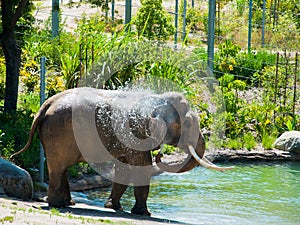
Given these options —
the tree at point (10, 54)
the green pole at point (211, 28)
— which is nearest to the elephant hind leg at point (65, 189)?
the tree at point (10, 54)

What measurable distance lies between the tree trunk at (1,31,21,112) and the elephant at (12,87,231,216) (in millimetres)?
4811

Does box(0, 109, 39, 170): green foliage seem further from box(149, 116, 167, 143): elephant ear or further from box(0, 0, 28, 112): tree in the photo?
box(149, 116, 167, 143): elephant ear

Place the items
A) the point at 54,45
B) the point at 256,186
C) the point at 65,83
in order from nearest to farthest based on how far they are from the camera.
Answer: the point at 256,186 < the point at 65,83 < the point at 54,45

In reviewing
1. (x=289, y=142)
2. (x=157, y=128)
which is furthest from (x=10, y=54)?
(x=289, y=142)

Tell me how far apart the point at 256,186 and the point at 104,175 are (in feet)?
9.39

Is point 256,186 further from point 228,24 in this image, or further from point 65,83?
point 228,24

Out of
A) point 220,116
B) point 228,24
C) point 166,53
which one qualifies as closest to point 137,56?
point 166,53

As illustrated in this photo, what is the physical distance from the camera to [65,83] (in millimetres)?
16203

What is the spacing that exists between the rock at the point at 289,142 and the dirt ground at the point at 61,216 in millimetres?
7994

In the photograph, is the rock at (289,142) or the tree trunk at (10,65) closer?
the tree trunk at (10,65)

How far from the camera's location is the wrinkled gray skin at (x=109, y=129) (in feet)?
29.7

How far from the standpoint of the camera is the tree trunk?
13.8m

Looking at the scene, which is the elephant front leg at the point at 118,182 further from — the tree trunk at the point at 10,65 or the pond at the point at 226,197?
the tree trunk at the point at 10,65

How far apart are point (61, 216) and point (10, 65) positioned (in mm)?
6743
